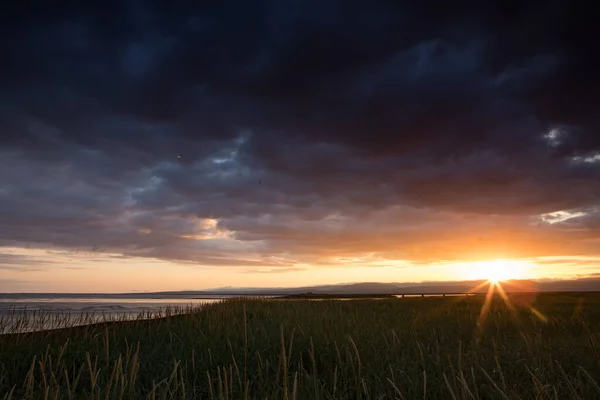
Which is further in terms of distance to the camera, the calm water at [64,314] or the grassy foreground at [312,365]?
the calm water at [64,314]

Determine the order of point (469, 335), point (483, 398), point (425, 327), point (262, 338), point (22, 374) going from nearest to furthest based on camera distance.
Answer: point (483, 398) → point (22, 374) → point (262, 338) → point (469, 335) → point (425, 327)

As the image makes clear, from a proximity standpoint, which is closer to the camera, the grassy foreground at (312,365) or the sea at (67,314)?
the grassy foreground at (312,365)

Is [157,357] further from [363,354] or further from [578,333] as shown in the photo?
[578,333]

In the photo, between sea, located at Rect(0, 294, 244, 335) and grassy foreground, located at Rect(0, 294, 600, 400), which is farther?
sea, located at Rect(0, 294, 244, 335)

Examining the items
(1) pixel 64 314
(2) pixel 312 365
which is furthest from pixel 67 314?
(2) pixel 312 365

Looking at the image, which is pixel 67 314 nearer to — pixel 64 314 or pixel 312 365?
pixel 64 314

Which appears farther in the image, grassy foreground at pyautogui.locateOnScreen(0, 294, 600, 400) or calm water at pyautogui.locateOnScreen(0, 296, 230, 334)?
calm water at pyautogui.locateOnScreen(0, 296, 230, 334)

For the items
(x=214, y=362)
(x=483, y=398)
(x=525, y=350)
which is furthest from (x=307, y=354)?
(x=525, y=350)

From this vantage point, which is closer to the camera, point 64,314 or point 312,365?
point 312,365

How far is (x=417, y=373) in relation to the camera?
5734 mm

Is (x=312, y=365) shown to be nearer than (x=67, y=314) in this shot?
Yes

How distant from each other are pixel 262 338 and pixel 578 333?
8.96 metres

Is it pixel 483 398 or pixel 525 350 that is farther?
pixel 525 350

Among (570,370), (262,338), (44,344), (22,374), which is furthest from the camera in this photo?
(44,344)
